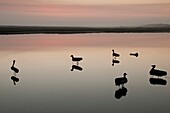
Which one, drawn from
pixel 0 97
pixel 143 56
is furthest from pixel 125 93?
pixel 143 56

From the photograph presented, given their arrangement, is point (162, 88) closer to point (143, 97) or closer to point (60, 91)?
point (143, 97)

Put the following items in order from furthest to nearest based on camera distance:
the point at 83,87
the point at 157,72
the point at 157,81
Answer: the point at 157,72
the point at 157,81
the point at 83,87

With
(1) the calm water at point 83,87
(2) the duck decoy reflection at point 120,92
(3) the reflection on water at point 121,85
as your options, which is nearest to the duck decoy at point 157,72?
(1) the calm water at point 83,87

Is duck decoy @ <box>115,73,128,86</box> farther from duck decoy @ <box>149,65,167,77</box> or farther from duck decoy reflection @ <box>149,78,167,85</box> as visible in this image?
duck decoy @ <box>149,65,167,77</box>

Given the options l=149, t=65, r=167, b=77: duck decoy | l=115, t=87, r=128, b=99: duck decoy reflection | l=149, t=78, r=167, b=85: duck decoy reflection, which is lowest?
l=115, t=87, r=128, b=99: duck decoy reflection

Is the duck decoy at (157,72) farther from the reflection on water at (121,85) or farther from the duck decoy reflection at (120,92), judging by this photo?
the duck decoy reflection at (120,92)

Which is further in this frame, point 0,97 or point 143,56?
point 143,56

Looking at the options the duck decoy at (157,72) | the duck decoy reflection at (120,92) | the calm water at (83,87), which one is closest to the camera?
the calm water at (83,87)

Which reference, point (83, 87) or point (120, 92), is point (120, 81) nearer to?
point (120, 92)

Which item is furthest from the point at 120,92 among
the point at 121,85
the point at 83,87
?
the point at 83,87

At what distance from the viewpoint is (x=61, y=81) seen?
6.14 m

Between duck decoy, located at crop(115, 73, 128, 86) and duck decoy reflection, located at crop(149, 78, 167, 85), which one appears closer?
duck decoy reflection, located at crop(149, 78, 167, 85)

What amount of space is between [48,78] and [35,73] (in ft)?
1.61

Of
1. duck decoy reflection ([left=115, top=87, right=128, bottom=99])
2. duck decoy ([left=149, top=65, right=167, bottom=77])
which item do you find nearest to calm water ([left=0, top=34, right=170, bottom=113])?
duck decoy reflection ([left=115, top=87, right=128, bottom=99])
